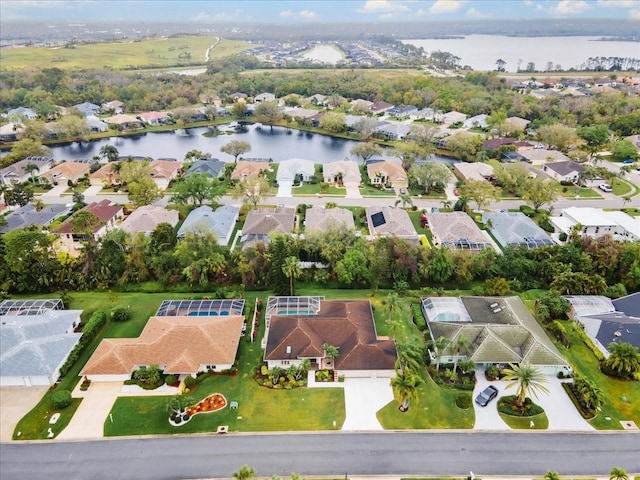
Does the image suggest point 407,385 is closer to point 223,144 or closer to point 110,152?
point 110,152

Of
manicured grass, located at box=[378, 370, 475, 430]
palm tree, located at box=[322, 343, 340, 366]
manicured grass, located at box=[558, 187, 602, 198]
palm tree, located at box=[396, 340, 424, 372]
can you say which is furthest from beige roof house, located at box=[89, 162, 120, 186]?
manicured grass, located at box=[558, 187, 602, 198]

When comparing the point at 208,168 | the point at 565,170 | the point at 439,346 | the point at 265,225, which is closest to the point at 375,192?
the point at 265,225

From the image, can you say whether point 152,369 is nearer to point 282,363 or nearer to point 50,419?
point 50,419

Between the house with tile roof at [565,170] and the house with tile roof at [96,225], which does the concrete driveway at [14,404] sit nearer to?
the house with tile roof at [96,225]

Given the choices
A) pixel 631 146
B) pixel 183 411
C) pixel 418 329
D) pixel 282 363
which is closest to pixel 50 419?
pixel 183 411

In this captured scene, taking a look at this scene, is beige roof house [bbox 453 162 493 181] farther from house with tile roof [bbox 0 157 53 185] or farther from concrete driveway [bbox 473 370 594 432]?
house with tile roof [bbox 0 157 53 185]
